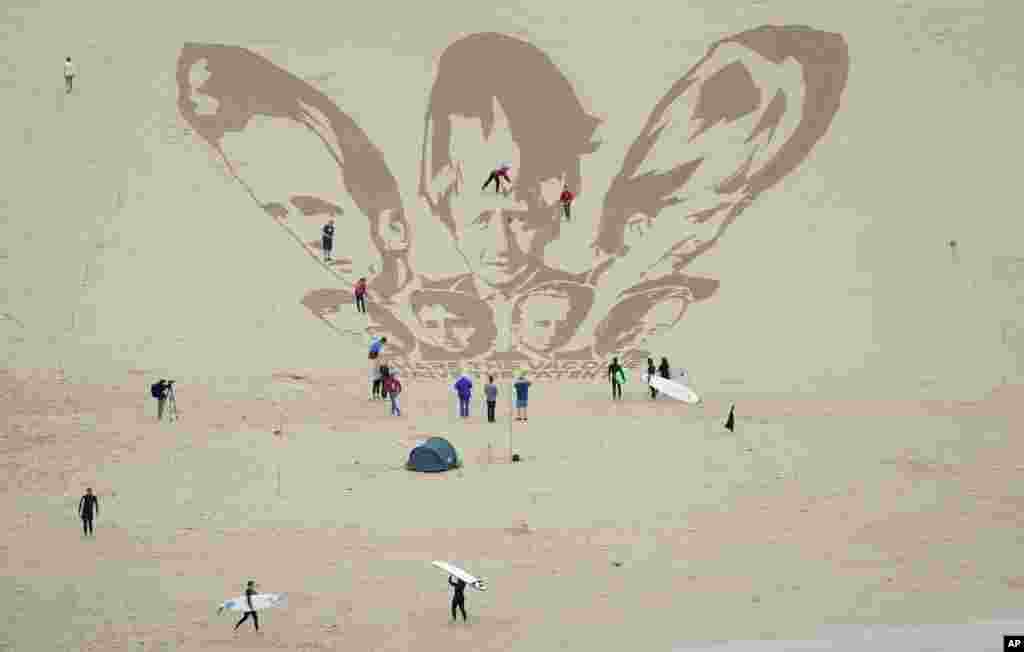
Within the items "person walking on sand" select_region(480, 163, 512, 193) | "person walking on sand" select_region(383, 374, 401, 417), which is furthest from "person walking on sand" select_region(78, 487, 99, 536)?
"person walking on sand" select_region(480, 163, 512, 193)

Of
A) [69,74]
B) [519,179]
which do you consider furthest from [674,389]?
[69,74]

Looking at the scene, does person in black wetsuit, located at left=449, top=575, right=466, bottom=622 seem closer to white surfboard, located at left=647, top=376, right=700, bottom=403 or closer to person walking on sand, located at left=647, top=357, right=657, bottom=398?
white surfboard, located at left=647, top=376, right=700, bottom=403

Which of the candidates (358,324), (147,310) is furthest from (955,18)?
(147,310)

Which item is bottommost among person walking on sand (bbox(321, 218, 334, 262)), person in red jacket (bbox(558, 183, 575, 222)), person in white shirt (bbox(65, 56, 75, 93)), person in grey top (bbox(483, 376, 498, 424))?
person in grey top (bbox(483, 376, 498, 424))

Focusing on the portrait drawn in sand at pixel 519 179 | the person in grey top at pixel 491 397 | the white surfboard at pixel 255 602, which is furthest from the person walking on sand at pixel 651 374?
the white surfboard at pixel 255 602

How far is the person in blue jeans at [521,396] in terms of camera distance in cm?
3469

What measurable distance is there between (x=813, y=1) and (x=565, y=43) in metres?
6.53

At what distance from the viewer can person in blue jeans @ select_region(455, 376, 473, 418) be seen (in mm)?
34812

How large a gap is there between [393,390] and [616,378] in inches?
169

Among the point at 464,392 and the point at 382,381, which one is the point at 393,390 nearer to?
the point at 382,381

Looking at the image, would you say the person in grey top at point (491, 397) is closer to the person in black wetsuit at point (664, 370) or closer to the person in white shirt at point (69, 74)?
the person in black wetsuit at point (664, 370)

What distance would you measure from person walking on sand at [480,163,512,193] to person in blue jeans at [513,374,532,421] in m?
8.89

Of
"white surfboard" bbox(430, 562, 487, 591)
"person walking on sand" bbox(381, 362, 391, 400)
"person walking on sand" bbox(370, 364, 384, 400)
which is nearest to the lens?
"white surfboard" bbox(430, 562, 487, 591)

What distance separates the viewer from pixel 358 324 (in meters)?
39.2
